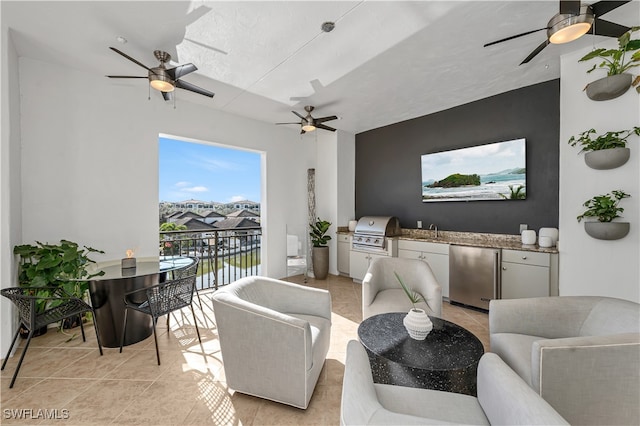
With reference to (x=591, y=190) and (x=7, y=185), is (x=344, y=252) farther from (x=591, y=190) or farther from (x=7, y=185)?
(x=7, y=185)

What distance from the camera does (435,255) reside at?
382 centimetres

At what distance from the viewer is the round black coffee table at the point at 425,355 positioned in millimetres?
1512

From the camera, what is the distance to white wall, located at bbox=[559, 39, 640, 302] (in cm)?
238

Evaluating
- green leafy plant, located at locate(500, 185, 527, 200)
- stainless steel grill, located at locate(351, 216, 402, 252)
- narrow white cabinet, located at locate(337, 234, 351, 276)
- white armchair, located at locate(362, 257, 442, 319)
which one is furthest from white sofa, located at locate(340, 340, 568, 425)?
narrow white cabinet, located at locate(337, 234, 351, 276)

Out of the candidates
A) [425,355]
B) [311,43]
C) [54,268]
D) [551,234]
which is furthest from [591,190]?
[54,268]

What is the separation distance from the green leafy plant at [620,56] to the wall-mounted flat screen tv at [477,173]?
3.48 feet

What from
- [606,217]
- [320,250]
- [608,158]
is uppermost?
[608,158]

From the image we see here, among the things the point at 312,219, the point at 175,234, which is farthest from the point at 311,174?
the point at 175,234

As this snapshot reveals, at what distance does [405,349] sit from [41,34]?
4.11m

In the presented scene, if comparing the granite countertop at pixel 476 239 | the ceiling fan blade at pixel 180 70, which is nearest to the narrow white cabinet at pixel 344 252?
the granite countertop at pixel 476 239

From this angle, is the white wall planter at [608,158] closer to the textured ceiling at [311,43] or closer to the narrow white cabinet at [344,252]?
the textured ceiling at [311,43]

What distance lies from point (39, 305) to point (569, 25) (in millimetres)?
4684

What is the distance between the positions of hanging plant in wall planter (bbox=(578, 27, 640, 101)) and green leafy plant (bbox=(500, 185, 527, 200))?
1227 mm

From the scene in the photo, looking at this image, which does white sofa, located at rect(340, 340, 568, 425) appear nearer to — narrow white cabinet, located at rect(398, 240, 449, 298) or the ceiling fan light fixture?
the ceiling fan light fixture
